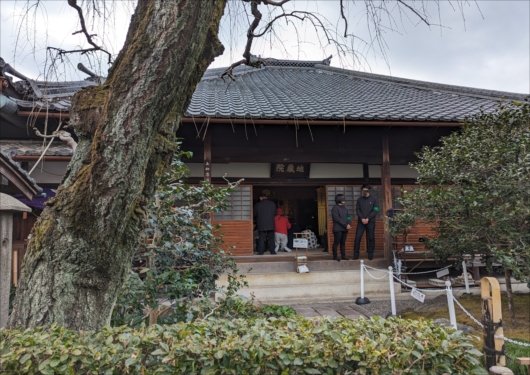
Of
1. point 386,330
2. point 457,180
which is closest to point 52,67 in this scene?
point 386,330

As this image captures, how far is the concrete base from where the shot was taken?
7.10 meters

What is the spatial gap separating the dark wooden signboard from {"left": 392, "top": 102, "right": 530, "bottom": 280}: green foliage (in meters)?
3.59

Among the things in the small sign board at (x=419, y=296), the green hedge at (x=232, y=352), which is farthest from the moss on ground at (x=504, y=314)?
the green hedge at (x=232, y=352)

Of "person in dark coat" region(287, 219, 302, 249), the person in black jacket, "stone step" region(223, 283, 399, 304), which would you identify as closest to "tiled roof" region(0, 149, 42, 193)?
"stone step" region(223, 283, 399, 304)

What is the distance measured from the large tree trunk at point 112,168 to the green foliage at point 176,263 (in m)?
1.13

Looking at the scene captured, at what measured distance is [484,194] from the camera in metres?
4.90

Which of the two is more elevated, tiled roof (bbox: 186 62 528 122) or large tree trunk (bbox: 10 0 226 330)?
tiled roof (bbox: 186 62 528 122)

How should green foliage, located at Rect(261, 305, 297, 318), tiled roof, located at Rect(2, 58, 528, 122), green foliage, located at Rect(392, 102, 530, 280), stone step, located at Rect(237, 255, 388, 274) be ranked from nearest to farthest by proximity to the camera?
green foliage, located at Rect(392, 102, 530, 280) < green foliage, located at Rect(261, 305, 297, 318) < tiled roof, located at Rect(2, 58, 528, 122) < stone step, located at Rect(237, 255, 388, 274)

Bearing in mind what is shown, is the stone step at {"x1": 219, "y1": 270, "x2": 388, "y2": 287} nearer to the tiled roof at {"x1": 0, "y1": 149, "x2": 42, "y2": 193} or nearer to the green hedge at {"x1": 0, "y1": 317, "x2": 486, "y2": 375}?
the tiled roof at {"x1": 0, "y1": 149, "x2": 42, "y2": 193}

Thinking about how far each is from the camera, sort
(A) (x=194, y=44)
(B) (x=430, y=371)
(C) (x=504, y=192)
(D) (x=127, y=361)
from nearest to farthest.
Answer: (D) (x=127, y=361), (B) (x=430, y=371), (A) (x=194, y=44), (C) (x=504, y=192)

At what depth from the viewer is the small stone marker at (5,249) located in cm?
322

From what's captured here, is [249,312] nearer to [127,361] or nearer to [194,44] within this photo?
[127,361]

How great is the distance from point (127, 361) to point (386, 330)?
1516mm

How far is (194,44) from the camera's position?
2.07 m
